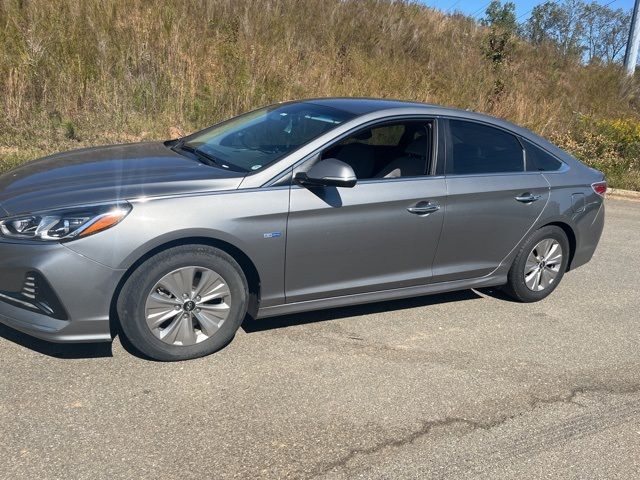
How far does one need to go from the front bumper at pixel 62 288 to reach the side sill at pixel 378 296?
1.03m

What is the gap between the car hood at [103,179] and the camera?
3.66m

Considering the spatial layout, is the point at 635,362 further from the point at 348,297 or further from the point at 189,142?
the point at 189,142

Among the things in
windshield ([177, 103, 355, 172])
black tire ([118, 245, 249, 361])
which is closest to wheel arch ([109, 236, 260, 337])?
black tire ([118, 245, 249, 361])

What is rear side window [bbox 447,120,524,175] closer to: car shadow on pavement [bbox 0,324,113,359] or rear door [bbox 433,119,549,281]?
rear door [bbox 433,119,549,281]

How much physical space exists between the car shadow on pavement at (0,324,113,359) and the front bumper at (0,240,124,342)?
33 cm

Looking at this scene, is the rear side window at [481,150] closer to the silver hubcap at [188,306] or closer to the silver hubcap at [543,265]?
the silver hubcap at [543,265]

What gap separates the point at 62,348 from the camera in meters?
3.91

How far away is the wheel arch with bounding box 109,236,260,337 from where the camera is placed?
362 centimetres

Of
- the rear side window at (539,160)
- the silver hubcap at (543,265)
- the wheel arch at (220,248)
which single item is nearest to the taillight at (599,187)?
the rear side window at (539,160)

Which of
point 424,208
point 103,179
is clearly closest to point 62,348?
point 103,179

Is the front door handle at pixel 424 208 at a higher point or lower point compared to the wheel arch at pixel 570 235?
higher

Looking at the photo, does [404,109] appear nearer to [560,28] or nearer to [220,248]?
[220,248]

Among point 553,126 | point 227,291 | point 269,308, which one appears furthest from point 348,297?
point 553,126

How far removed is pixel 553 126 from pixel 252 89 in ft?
24.3
